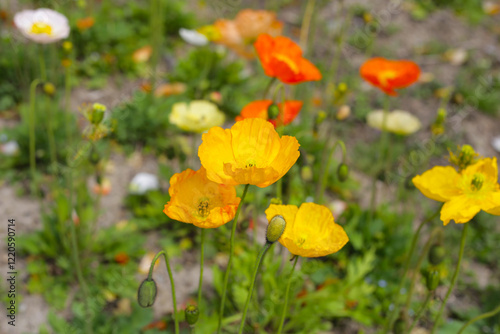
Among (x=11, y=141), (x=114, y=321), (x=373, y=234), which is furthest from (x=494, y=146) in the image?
(x=11, y=141)

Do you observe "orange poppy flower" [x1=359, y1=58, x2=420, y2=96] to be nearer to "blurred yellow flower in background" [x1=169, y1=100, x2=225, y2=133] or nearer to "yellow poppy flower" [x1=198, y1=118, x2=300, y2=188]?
"blurred yellow flower in background" [x1=169, y1=100, x2=225, y2=133]

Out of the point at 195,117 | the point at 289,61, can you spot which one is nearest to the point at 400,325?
the point at 289,61

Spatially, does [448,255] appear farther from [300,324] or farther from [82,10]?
[82,10]

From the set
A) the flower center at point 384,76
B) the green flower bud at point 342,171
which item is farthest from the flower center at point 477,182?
the flower center at point 384,76

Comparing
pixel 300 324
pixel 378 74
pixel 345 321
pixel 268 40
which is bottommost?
pixel 345 321

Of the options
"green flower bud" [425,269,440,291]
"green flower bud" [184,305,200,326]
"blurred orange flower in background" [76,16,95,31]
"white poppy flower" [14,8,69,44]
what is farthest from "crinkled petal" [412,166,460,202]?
"blurred orange flower in background" [76,16,95,31]

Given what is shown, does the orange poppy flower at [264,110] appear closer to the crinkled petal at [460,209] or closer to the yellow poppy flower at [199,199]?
the yellow poppy flower at [199,199]
